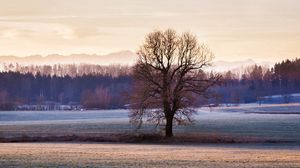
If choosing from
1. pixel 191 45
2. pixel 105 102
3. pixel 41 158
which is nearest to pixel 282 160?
pixel 41 158

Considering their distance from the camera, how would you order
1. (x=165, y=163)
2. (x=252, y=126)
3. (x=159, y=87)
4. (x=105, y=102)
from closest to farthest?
(x=165, y=163) < (x=159, y=87) < (x=252, y=126) < (x=105, y=102)

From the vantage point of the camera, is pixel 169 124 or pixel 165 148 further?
pixel 169 124

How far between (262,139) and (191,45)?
49.4ft

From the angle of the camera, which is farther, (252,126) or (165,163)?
(252,126)

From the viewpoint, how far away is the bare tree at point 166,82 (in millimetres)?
66812

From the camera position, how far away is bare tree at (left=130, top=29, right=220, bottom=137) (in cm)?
6681

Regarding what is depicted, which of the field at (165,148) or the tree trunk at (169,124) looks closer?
the field at (165,148)

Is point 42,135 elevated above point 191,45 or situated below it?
below

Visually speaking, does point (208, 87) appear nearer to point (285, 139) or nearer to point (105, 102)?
point (285, 139)

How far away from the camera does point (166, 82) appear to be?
67125 millimetres

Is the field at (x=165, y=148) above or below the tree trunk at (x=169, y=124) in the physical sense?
below

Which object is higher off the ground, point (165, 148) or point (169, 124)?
point (169, 124)

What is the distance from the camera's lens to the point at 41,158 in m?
34.0

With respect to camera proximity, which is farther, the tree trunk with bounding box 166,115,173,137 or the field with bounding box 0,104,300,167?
the tree trunk with bounding box 166,115,173,137
